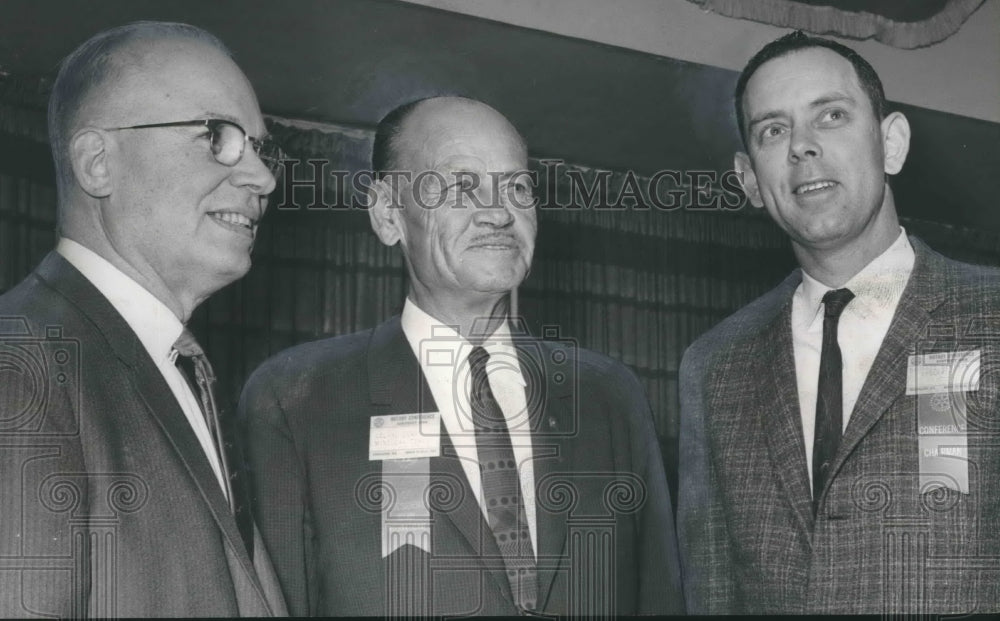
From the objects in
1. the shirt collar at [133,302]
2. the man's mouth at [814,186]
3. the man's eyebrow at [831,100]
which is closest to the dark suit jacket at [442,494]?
the shirt collar at [133,302]

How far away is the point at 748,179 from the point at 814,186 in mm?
236

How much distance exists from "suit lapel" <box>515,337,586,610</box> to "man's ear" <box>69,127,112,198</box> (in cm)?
125

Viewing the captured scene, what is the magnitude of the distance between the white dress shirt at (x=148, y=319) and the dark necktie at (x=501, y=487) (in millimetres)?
758

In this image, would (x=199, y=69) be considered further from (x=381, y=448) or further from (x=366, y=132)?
(x=381, y=448)

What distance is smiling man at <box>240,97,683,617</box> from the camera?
371 cm

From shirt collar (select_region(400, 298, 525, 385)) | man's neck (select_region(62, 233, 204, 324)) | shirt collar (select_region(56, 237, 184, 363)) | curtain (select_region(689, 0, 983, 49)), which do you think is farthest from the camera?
curtain (select_region(689, 0, 983, 49))

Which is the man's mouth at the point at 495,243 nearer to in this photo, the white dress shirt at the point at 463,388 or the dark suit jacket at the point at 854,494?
the white dress shirt at the point at 463,388

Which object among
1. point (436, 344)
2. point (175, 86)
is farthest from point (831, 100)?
point (175, 86)

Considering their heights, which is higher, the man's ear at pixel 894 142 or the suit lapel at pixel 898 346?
the man's ear at pixel 894 142

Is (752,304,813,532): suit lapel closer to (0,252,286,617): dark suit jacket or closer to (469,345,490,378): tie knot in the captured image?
(469,345,490,378): tie knot

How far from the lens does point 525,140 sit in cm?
416

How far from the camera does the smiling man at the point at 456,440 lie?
371 centimetres

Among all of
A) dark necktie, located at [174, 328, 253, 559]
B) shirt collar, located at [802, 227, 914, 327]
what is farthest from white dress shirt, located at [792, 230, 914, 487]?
dark necktie, located at [174, 328, 253, 559]

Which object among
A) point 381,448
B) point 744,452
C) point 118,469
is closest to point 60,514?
point 118,469
